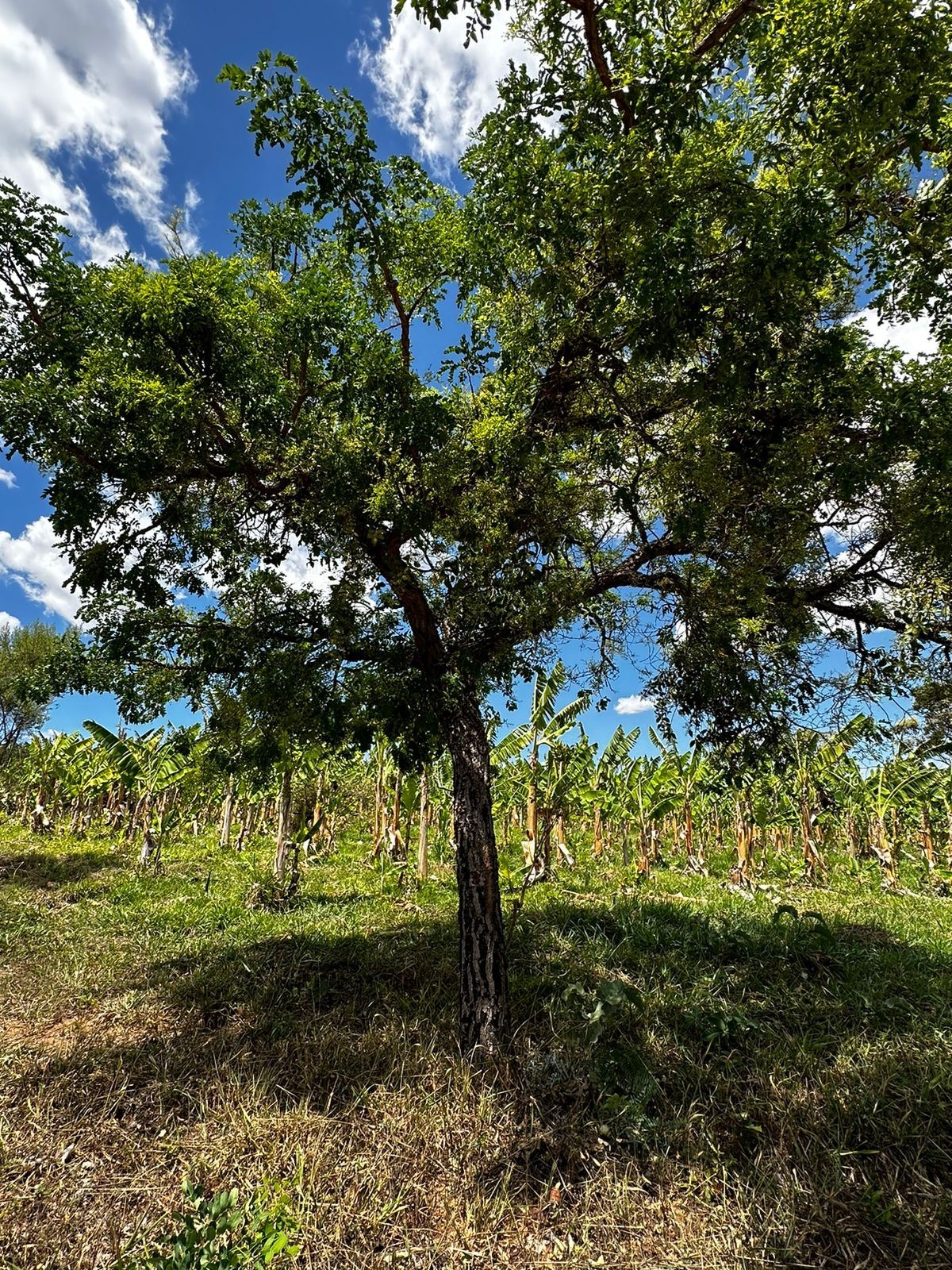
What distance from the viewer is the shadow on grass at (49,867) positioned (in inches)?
555

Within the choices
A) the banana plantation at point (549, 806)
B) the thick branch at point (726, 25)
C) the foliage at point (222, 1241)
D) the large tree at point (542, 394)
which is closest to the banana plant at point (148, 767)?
the banana plantation at point (549, 806)

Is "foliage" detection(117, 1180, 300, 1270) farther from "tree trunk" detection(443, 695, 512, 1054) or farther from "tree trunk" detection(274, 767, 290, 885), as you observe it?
"tree trunk" detection(274, 767, 290, 885)

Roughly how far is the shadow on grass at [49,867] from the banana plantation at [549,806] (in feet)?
3.88

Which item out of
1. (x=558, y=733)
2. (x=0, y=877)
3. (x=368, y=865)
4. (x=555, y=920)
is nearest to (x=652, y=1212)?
(x=555, y=920)

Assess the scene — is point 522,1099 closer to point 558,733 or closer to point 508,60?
point 508,60

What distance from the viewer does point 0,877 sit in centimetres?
1451

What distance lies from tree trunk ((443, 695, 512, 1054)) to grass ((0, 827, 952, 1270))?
1.15 ft

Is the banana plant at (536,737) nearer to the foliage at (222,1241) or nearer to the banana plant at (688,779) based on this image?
the banana plant at (688,779)

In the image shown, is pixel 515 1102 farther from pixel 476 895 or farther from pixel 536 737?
pixel 536 737

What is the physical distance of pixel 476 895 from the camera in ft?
19.6

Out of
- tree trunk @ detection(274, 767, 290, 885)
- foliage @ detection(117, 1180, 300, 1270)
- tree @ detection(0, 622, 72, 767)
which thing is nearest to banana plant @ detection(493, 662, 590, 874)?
tree trunk @ detection(274, 767, 290, 885)

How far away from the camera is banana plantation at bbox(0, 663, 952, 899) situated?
44.4 feet

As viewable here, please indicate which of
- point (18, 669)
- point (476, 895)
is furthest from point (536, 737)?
point (18, 669)

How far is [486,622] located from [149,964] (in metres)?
6.47
